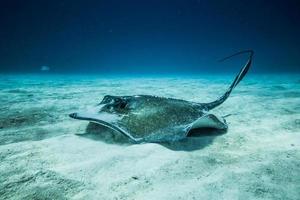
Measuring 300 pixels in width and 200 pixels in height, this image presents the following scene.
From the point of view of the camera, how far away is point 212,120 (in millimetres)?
3227

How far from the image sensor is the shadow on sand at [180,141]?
2838mm

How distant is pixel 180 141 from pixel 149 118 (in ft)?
1.85

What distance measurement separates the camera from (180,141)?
2977 millimetres

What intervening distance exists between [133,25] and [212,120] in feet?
209

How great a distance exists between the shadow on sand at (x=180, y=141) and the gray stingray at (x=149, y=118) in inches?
6.1

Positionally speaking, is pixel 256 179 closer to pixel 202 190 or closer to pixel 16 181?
pixel 202 190

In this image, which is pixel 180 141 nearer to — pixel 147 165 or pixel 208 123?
pixel 208 123

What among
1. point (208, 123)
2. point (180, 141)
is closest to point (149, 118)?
point (180, 141)

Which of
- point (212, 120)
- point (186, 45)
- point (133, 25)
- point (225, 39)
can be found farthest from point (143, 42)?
point (212, 120)

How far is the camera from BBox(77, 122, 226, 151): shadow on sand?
112 inches

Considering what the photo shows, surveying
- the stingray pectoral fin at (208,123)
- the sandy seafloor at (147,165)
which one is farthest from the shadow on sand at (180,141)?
the stingray pectoral fin at (208,123)

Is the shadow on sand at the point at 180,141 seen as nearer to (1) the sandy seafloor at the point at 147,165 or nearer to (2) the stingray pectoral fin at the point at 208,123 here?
(1) the sandy seafloor at the point at 147,165

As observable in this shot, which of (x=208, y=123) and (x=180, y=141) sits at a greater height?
(x=208, y=123)

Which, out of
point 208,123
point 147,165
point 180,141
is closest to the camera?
point 147,165
